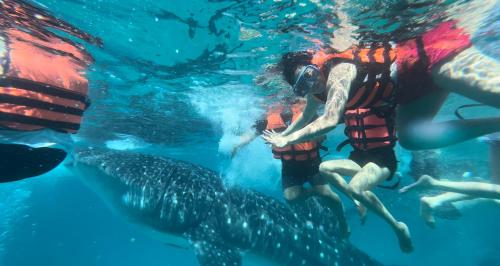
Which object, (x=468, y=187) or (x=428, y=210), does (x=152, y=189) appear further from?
(x=468, y=187)

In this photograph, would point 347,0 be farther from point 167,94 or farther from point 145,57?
point 167,94

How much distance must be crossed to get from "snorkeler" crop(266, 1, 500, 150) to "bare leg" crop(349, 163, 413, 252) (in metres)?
0.83

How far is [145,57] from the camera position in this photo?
9.44 m

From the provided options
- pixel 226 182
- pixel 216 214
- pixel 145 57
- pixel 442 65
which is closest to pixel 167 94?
pixel 145 57

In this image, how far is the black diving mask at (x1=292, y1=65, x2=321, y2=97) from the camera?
5.32 metres

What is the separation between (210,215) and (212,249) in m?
0.89

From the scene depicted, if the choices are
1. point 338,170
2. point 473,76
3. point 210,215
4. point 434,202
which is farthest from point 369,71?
point 210,215

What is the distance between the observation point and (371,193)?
19.0 ft

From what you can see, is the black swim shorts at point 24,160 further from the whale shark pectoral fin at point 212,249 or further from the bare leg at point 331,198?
the bare leg at point 331,198

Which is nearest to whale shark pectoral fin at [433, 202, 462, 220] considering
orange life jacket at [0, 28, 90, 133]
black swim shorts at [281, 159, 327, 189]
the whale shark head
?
black swim shorts at [281, 159, 327, 189]

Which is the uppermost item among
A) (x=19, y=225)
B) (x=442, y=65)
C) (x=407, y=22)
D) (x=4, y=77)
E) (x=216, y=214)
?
(x=407, y=22)

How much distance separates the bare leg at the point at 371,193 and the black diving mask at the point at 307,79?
181 cm

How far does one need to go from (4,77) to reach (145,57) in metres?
4.93

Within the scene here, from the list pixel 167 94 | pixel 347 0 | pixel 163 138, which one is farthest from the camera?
pixel 163 138
